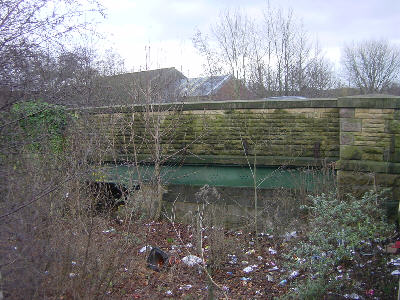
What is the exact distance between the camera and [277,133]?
9367 mm

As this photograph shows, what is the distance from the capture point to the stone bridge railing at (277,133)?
7992 millimetres

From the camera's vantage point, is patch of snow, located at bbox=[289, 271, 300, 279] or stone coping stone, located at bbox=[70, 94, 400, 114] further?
stone coping stone, located at bbox=[70, 94, 400, 114]

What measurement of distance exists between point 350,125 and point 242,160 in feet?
9.00

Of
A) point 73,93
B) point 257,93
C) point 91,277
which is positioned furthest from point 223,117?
point 257,93

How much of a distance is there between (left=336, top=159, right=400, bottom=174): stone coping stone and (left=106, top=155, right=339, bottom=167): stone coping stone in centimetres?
52

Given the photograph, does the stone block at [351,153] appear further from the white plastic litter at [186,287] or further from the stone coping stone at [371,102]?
the white plastic litter at [186,287]

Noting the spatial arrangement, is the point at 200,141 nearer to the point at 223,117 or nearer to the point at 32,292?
the point at 223,117

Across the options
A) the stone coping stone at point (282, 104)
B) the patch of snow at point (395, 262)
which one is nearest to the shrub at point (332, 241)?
the patch of snow at point (395, 262)

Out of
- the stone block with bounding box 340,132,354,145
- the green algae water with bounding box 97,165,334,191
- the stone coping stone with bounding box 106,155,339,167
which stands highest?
the stone block with bounding box 340,132,354,145

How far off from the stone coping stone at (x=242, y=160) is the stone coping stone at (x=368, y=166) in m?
0.52

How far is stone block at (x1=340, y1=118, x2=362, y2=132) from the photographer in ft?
26.8

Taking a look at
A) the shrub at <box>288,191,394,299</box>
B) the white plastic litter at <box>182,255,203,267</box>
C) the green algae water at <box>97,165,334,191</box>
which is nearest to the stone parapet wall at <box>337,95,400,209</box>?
the green algae water at <box>97,165,334,191</box>

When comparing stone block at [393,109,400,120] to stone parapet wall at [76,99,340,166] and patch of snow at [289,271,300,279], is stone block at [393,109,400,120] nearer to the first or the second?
stone parapet wall at [76,99,340,166]

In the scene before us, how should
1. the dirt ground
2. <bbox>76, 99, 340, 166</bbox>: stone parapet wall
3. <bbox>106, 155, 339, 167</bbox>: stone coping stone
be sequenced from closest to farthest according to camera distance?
1. the dirt ground
2. <bbox>76, 99, 340, 166</bbox>: stone parapet wall
3. <bbox>106, 155, 339, 167</bbox>: stone coping stone
